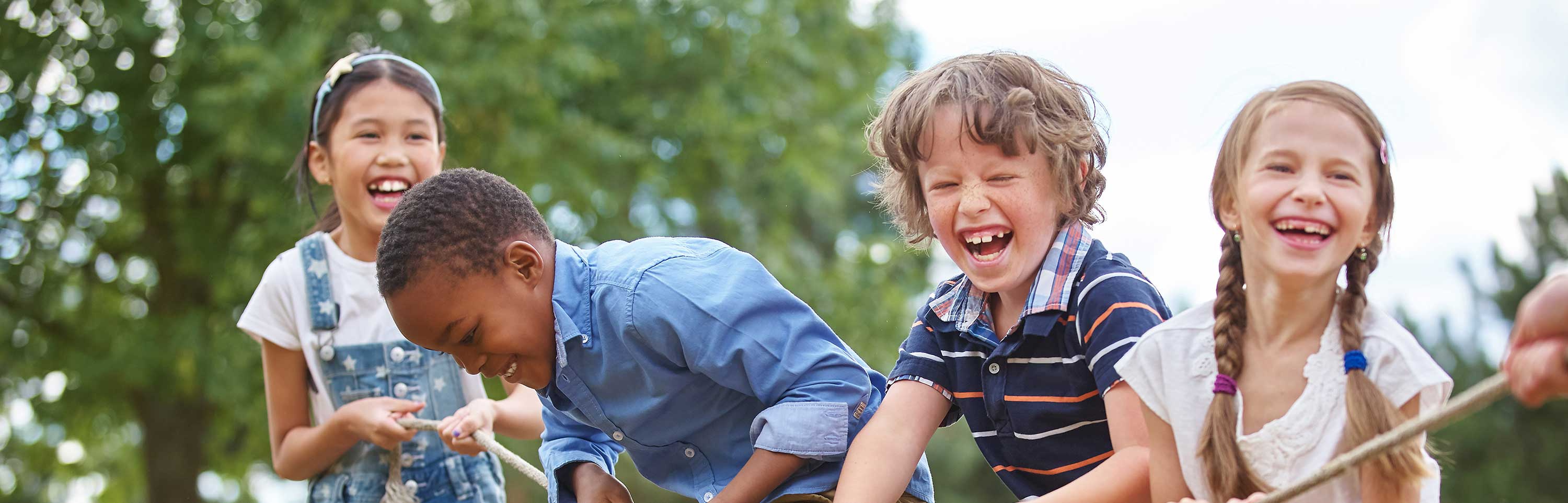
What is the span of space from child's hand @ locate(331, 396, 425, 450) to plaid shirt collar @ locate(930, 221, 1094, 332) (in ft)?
4.92

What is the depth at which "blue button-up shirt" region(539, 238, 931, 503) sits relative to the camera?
250cm

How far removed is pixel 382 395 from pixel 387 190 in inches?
22.6

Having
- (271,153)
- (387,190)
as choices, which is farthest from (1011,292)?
(271,153)

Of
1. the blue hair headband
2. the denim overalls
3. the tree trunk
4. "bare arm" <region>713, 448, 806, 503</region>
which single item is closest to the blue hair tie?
"bare arm" <region>713, 448, 806, 503</region>

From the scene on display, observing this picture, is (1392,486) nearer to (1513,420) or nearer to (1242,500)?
(1242,500)

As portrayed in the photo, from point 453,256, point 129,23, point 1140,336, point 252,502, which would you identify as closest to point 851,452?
point 1140,336

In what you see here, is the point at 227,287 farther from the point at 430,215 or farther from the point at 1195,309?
the point at 1195,309

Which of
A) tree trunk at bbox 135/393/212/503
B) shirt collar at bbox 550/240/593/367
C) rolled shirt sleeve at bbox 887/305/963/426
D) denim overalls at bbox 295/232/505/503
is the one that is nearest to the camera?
shirt collar at bbox 550/240/593/367

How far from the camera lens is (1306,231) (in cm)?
201

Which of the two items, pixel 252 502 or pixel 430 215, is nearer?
pixel 430 215

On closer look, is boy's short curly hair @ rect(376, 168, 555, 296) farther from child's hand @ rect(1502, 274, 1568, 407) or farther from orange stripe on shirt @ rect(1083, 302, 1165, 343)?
child's hand @ rect(1502, 274, 1568, 407)

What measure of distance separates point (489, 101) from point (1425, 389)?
23.1ft

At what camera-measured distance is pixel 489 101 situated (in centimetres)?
826

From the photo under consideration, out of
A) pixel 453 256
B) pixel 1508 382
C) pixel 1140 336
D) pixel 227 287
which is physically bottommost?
pixel 227 287
